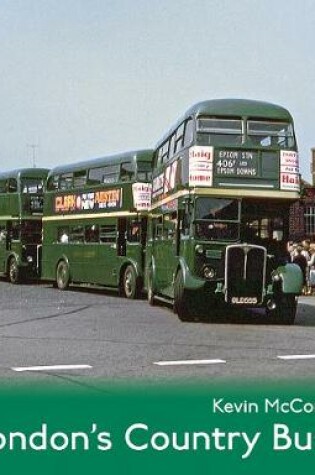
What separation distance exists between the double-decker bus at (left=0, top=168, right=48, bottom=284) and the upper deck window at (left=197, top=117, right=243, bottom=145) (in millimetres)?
15755

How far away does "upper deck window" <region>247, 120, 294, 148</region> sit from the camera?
50.8 feet

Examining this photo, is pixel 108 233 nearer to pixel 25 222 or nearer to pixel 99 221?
pixel 99 221

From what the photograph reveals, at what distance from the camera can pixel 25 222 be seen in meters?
30.3

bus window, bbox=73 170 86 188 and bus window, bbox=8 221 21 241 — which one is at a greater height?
bus window, bbox=73 170 86 188

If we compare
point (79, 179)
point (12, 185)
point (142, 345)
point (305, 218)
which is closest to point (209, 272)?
point (142, 345)

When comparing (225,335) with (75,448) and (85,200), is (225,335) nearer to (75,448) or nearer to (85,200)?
(75,448)

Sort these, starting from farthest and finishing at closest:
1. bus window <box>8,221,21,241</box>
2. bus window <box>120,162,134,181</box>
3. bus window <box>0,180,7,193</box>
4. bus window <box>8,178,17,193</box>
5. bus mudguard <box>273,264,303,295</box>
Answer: bus window <box>0,180,7,193</box>
bus window <box>8,178,17,193</box>
bus window <box>8,221,21,241</box>
bus window <box>120,162,134,181</box>
bus mudguard <box>273,264,303,295</box>

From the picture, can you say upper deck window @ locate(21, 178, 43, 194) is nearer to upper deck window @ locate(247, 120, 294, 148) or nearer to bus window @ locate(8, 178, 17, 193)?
bus window @ locate(8, 178, 17, 193)

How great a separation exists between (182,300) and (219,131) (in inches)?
120

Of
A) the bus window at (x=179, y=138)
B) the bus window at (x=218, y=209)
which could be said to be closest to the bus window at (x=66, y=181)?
the bus window at (x=179, y=138)

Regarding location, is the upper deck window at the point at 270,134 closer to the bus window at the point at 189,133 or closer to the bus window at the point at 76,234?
the bus window at the point at 189,133

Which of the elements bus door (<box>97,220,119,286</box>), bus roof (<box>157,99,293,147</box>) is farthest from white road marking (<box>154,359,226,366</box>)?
bus door (<box>97,220,119,286</box>)

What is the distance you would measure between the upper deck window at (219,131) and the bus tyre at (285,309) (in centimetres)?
288

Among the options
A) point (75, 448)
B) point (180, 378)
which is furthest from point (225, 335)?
point (75, 448)
